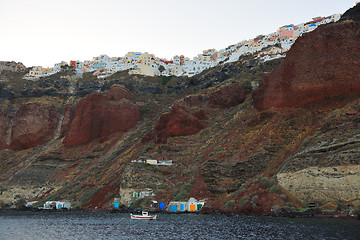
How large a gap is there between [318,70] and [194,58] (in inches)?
3704

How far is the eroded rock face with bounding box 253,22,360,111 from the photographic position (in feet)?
162

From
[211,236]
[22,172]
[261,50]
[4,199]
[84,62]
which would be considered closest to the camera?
[211,236]

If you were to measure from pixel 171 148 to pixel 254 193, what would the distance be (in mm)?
26199

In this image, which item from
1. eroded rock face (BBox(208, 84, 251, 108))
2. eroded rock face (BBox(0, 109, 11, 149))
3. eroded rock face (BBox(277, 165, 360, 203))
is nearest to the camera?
eroded rock face (BBox(277, 165, 360, 203))

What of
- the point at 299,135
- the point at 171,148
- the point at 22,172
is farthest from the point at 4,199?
the point at 299,135

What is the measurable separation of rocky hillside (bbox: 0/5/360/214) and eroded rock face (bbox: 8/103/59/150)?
28 centimetres

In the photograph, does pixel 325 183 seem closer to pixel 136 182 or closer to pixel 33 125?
pixel 136 182

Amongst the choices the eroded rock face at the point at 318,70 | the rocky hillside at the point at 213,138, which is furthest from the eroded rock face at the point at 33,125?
the eroded rock face at the point at 318,70

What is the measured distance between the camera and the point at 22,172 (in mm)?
77688

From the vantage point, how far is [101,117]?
90.6 m

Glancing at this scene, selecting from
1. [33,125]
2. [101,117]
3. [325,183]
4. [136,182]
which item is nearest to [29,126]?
[33,125]

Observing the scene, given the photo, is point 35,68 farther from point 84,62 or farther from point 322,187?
point 322,187

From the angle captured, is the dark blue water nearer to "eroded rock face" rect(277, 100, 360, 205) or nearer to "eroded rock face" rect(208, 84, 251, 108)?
"eroded rock face" rect(277, 100, 360, 205)

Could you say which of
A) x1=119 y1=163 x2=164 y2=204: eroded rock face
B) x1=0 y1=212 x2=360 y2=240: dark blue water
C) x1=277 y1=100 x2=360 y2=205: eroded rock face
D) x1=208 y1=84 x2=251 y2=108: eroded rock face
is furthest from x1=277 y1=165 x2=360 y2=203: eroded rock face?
x1=208 y1=84 x2=251 y2=108: eroded rock face
